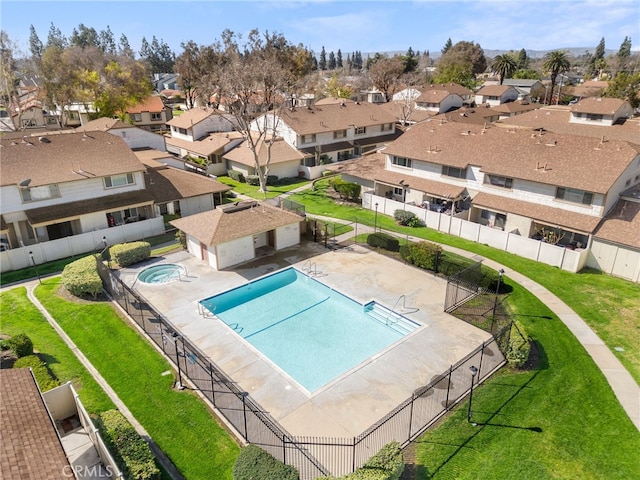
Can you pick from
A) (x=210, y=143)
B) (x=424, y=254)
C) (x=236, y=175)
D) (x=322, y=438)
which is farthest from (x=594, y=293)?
(x=210, y=143)

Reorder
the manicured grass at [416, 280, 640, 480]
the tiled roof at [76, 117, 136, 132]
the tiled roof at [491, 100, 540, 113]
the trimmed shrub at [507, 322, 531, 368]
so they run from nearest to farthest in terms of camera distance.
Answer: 1. the manicured grass at [416, 280, 640, 480]
2. the trimmed shrub at [507, 322, 531, 368]
3. the tiled roof at [76, 117, 136, 132]
4. the tiled roof at [491, 100, 540, 113]

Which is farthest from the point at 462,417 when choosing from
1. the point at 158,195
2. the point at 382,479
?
the point at 158,195

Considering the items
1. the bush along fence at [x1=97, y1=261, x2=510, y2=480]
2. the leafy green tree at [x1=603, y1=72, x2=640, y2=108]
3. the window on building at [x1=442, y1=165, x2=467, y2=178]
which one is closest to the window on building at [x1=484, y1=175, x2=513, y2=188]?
the window on building at [x1=442, y1=165, x2=467, y2=178]

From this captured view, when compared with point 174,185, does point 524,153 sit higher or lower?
higher

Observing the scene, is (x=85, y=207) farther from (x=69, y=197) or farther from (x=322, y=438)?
(x=322, y=438)

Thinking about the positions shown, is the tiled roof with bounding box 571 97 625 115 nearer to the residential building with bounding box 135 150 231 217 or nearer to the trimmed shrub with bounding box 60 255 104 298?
the residential building with bounding box 135 150 231 217
